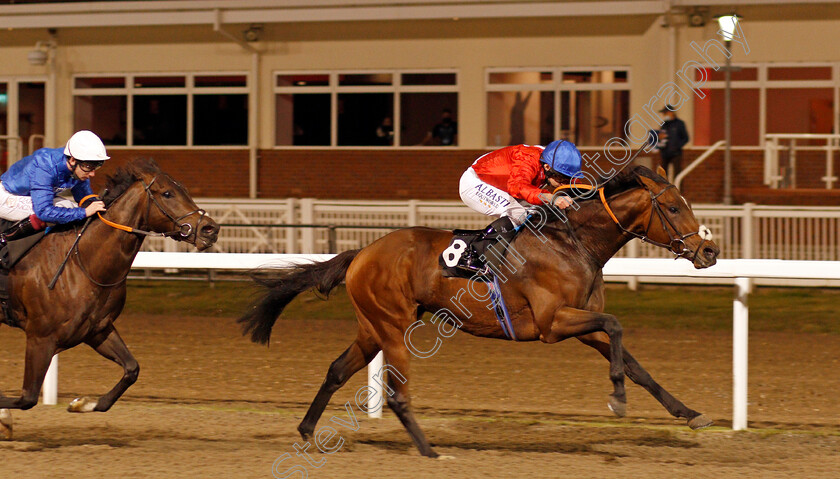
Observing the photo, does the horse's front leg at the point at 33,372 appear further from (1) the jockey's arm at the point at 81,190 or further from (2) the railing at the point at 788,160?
(2) the railing at the point at 788,160

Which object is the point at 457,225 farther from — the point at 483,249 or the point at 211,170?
the point at 483,249

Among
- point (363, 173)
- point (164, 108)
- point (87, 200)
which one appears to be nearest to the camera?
point (87, 200)

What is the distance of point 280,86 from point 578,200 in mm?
10778

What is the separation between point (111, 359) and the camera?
506 centimetres

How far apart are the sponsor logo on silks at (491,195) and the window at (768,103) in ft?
30.4

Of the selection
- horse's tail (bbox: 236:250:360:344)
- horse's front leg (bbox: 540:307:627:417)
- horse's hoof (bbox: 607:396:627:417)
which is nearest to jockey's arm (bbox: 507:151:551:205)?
horse's front leg (bbox: 540:307:627:417)

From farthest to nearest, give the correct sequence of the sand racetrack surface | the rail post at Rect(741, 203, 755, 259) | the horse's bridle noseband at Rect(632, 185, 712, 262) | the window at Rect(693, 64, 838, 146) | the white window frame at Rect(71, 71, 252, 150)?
1. the white window frame at Rect(71, 71, 252, 150)
2. the window at Rect(693, 64, 838, 146)
3. the rail post at Rect(741, 203, 755, 259)
4. the horse's bridle noseband at Rect(632, 185, 712, 262)
5. the sand racetrack surface

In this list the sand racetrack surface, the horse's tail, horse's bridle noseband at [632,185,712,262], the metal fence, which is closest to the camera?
the sand racetrack surface

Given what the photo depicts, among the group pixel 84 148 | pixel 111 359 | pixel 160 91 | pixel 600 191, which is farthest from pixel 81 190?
pixel 160 91

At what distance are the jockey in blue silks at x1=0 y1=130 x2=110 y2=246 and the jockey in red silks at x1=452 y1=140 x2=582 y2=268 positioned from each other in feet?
6.08

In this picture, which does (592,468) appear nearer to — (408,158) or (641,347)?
(641,347)

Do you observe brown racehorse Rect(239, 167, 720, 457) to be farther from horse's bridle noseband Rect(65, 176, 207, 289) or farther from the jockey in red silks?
horse's bridle noseband Rect(65, 176, 207, 289)

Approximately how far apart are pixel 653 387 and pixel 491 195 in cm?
Answer: 126

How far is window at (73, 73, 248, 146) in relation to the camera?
Result: 1529cm
